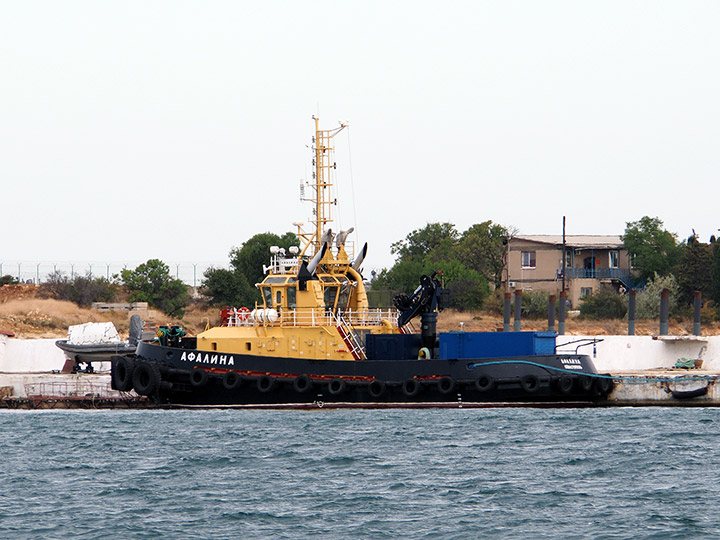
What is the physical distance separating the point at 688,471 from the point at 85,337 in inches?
900

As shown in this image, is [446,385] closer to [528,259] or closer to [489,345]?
[489,345]

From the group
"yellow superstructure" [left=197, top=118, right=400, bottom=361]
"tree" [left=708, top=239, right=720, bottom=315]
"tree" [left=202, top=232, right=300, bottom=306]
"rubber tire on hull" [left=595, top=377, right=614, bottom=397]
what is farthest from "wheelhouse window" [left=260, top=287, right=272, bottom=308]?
"tree" [left=708, top=239, right=720, bottom=315]

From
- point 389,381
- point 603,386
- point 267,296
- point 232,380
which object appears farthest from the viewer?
point 267,296

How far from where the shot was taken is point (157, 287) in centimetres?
6431

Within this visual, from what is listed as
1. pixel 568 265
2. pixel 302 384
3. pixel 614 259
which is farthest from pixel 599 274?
pixel 302 384

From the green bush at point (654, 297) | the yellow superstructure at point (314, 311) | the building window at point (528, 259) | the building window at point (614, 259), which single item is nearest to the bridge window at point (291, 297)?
the yellow superstructure at point (314, 311)

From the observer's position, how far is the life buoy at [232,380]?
32.2 metres

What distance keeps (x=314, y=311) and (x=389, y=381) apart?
3031 millimetres

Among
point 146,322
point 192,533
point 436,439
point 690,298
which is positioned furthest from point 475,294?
point 192,533

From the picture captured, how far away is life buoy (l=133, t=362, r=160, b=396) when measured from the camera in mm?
32781

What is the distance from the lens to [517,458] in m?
24.0

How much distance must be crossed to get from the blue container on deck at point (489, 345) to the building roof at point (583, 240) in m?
33.3

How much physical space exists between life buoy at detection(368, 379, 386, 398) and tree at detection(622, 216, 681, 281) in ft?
116

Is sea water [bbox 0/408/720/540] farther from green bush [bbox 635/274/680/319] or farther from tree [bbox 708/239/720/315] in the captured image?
tree [bbox 708/239/720/315]
